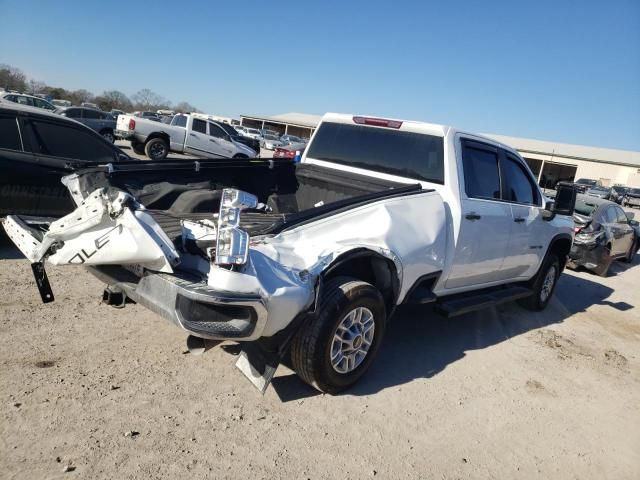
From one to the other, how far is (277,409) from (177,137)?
51.5 feet

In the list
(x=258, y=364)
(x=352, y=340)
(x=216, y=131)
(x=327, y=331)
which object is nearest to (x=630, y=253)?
(x=352, y=340)

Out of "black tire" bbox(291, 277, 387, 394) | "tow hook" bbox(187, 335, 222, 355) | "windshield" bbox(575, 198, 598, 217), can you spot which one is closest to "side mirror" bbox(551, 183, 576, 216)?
"black tire" bbox(291, 277, 387, 394)

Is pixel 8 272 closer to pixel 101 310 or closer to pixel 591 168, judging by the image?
pixel 101 310

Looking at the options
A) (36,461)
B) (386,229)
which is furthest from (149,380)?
(386,229)

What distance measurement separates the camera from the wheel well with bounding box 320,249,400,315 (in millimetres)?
3582

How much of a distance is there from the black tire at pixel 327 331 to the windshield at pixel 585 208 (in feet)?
26.4

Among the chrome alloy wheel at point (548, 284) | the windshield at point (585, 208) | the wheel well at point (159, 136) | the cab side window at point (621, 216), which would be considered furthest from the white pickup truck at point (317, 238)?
the wheel well at point (159, 136)

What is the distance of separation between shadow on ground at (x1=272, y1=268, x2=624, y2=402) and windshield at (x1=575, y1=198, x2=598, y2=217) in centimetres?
282

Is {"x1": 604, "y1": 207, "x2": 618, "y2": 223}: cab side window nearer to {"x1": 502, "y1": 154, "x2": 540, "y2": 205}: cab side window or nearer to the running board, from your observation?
{"x1": 502, "y1": 154, "x2": 540, "y2": 205}: cab side window

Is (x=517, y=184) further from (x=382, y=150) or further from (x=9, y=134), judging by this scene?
(x=9, y=134)

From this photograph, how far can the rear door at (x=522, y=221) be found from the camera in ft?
16.7

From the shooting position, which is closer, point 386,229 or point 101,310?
point 386,229

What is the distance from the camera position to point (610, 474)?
3230 mm

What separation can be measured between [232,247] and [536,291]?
Result: 491 cm
